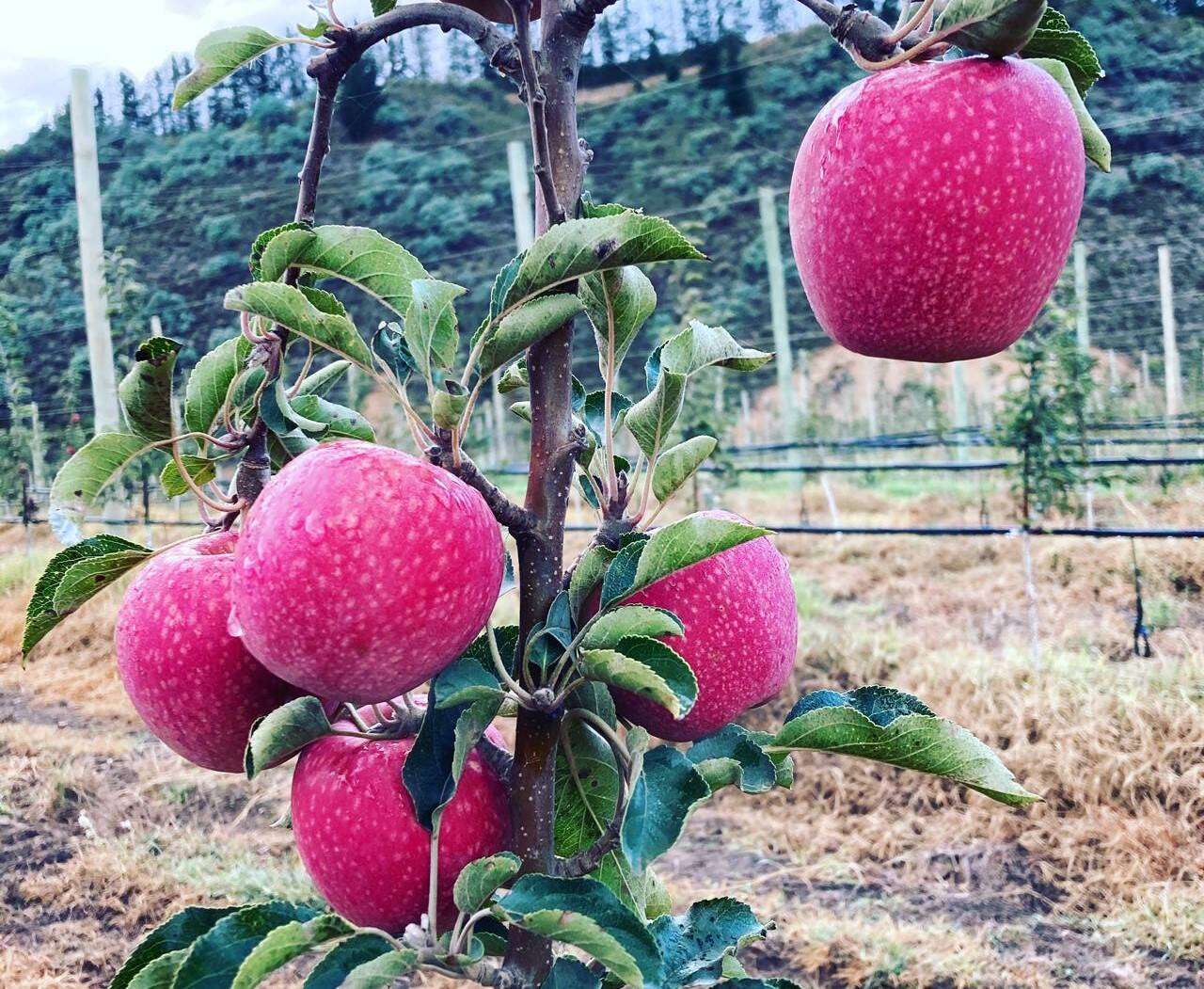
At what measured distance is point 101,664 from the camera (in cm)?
382

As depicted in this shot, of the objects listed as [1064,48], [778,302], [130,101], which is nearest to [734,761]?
[1064,48]

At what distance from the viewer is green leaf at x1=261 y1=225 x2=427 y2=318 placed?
42cm

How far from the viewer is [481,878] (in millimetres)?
425

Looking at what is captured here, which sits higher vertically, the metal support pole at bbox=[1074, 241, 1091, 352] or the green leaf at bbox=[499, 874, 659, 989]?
the green leaf at bbox=[499, 874, 659, 989]

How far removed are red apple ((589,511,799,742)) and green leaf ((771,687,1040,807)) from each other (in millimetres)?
34

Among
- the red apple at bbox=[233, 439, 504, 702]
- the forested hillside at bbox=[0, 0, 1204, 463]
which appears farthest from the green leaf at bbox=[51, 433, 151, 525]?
the forested hillside at bbox=[0, 0, 1204, 463]

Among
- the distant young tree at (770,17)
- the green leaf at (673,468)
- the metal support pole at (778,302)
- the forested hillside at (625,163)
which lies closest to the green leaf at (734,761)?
the green leaf at (673,468)

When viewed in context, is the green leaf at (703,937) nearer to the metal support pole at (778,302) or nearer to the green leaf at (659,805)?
the green leaf at (659,805)

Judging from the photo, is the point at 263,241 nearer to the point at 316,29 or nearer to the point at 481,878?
the point at 316,29

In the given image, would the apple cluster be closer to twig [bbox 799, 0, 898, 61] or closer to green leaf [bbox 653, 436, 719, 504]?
green leaf [bbox 653, 436, 719, 504]

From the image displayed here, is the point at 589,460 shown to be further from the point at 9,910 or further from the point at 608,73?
the point at 608,73

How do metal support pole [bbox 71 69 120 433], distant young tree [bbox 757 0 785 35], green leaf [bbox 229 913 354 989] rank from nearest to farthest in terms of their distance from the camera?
green leaf [bbox 229 913 354 989] < metal support pole [bbox 71 69 120 433] < distant young tree [bbox 757 0 785 35]

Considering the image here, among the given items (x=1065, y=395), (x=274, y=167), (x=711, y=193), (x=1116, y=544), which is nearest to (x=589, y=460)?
(x=1065, y=395)

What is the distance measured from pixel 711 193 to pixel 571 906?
22.7m
